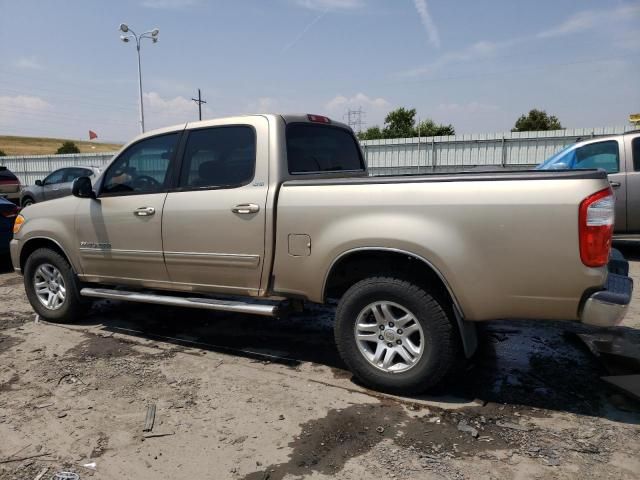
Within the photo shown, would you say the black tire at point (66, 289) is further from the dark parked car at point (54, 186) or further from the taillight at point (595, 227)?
the dark parked car at point (54, 186)

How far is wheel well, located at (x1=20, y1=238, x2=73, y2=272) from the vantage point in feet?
16.9

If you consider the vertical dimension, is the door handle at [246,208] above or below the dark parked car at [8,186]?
below

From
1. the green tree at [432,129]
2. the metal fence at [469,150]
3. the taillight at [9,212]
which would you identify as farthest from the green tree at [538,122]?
the taillight at [9,212]

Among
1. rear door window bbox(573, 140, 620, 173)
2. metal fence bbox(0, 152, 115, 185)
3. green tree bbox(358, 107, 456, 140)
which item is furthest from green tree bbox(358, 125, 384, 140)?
rear door window bbox(573, 140, 620, 173)

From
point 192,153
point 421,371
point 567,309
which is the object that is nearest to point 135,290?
point 192,153

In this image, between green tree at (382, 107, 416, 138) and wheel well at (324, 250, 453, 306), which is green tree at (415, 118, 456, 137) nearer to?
green tree at (382, 107, 416, 138)

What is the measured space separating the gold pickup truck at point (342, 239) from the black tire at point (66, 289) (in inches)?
0.8

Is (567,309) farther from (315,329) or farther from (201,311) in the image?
(201,311)

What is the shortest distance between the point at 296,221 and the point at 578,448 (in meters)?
2.19

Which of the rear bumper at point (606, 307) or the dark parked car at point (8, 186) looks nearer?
the rear bumper at point (606, 307)

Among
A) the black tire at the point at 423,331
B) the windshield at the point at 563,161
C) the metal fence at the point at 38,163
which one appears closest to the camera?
the black tire at the point at 423,331

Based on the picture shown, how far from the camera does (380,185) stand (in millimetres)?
3268

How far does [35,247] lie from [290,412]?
11.9 ft

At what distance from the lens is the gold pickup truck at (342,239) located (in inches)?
112
